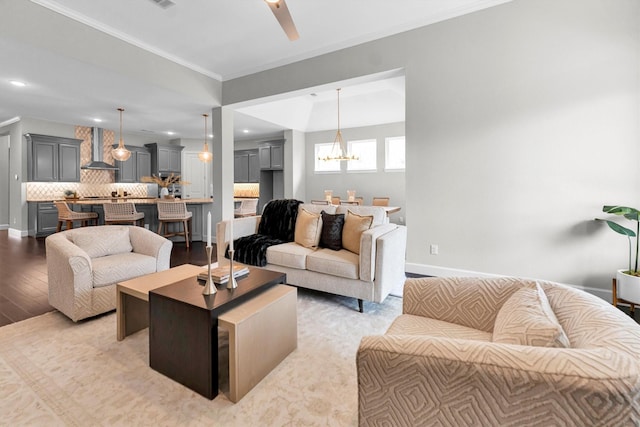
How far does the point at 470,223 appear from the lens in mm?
3434

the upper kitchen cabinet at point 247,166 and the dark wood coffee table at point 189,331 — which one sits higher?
the upper kitchen cabinet at point 247,166

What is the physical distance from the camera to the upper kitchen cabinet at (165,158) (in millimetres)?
8688

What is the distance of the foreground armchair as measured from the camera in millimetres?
694

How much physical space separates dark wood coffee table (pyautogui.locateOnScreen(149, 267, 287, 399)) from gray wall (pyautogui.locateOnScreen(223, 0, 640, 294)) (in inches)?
105

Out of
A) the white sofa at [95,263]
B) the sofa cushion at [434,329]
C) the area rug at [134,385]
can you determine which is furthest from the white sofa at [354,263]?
the sofa cushion at [434,329]

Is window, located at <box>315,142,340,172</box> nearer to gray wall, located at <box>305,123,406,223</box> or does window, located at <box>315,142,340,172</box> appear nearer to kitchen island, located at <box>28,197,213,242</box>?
gray wall, located at <box>305,123,406,223</box>

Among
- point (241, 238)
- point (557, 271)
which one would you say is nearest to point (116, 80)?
point (241, 238)

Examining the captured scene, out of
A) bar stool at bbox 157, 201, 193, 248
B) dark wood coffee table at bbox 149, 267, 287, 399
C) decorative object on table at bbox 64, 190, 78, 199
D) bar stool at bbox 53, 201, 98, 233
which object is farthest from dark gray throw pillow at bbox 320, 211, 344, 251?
decorative object on table at bbox 64, 190, 78, 199

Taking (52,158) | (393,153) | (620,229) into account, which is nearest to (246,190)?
(52,158)

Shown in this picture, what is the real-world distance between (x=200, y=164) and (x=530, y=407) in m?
10.1

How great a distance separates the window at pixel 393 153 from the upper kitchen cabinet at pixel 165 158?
622 cm

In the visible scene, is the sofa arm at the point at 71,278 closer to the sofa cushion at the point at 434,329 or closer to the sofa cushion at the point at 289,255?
the sofa cushion at the point at 289,255

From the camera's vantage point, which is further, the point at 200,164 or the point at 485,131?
the point at 200,164

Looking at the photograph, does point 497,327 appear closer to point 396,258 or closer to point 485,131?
point 396,258
